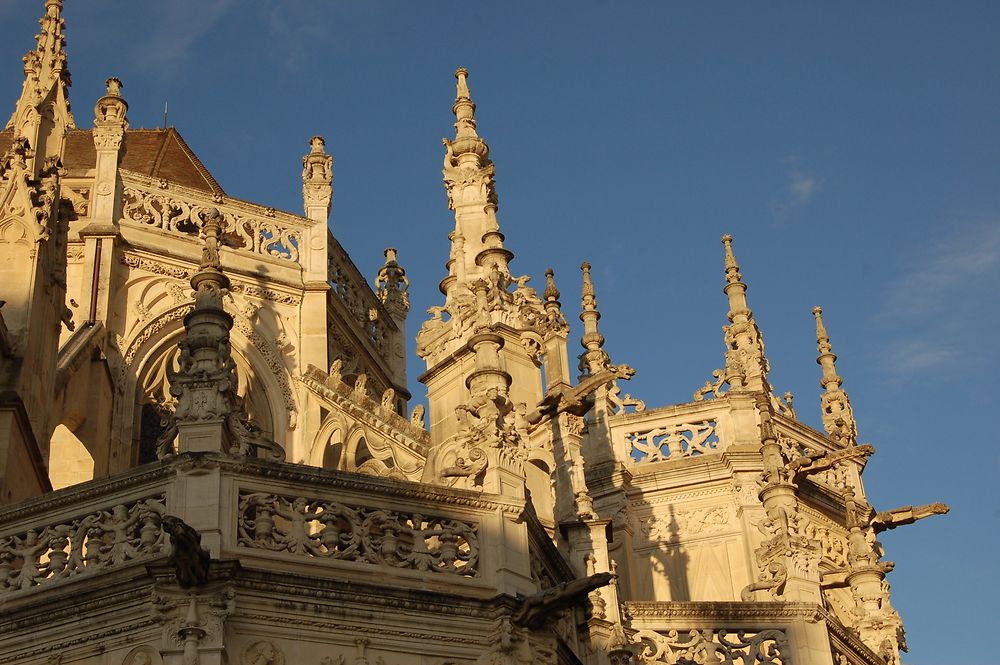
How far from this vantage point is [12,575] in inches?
428

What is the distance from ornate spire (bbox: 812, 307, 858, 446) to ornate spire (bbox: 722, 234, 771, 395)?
1718 millimetres

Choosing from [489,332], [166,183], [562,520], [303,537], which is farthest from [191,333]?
[166,183]

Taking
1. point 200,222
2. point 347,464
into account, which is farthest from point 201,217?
point 347,464

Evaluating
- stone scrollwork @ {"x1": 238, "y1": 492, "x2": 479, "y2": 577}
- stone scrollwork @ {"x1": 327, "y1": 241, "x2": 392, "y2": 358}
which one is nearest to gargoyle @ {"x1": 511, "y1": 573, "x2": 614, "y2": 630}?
stone scrollwork @ {"x1": 238, "y1": 492, "x2": 479, "y2": 577}

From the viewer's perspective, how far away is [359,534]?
11.0m

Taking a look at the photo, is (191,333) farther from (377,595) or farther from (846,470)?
(846,470)

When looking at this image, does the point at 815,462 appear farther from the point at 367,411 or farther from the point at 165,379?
the point at 165,379

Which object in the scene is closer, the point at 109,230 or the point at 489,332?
the point at 489,332

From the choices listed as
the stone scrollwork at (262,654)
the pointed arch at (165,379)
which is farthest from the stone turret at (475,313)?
the pointed arch at (165,379)

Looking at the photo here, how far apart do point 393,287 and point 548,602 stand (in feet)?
60.3

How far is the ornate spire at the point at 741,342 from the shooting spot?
72.9 ft

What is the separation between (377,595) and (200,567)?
1225mm

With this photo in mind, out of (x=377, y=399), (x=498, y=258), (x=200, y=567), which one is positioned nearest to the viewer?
(x=200, y=567)

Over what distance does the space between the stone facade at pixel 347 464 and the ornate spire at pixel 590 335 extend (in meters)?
0.04
